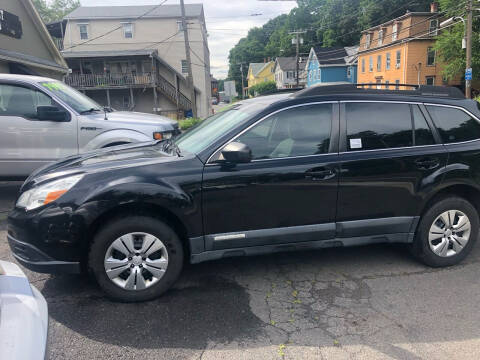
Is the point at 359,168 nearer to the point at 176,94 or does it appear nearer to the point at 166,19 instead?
the point at 176,94

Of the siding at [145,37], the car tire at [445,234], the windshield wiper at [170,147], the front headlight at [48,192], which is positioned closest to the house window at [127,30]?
the siding at [145,37]

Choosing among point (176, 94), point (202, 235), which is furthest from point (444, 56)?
point (202, 235)

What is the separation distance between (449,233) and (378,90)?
161 cm

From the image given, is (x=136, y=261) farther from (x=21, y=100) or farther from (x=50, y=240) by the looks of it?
(x=21, y=100)

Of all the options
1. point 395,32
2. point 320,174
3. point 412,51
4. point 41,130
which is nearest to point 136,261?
point 320,174

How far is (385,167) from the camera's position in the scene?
12.0 feet

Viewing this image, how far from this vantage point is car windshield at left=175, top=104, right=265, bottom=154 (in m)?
3.57

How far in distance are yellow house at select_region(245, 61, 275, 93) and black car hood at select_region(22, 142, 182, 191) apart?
90.6 metres

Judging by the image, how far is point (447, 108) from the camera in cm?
391

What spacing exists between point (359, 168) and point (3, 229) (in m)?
4.57

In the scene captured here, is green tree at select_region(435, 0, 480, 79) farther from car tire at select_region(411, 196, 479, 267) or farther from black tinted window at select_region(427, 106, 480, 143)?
car tire at select_region(411, 196, 479, 267)

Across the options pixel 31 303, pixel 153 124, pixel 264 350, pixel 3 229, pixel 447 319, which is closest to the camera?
pixel 31 303

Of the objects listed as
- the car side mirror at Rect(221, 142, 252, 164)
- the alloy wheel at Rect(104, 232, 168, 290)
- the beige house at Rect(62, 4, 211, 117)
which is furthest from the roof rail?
the beige house at Rect(62, 4, 211, 117)

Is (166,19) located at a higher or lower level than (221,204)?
higher
